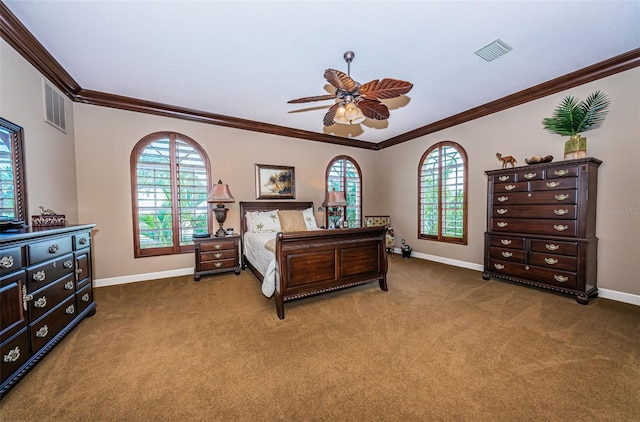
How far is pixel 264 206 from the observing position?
16.1 feet

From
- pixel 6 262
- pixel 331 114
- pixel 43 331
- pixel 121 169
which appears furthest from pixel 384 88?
pixel 121 169

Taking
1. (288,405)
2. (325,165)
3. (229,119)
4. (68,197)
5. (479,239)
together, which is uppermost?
(229,119)

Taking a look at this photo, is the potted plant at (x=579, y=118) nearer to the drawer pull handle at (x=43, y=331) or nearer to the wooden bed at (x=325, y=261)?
the wooden bed at (x=325, y=261)

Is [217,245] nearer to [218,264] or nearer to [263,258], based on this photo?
[218,264]

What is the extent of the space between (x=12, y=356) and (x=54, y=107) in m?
2.84

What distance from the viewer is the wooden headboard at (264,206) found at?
4715 millimetres

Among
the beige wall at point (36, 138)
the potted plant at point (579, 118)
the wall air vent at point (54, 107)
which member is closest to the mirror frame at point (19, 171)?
the beige wall at point (36, 138)

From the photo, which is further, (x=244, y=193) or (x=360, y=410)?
(x=244, y=193)

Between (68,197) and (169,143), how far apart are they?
1.52m

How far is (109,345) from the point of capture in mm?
2164

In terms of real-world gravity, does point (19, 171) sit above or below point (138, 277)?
above

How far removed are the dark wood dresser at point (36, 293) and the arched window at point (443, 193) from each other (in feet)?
17.9

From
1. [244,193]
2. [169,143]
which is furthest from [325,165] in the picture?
[169,143]

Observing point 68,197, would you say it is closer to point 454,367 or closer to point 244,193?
point 244,193
